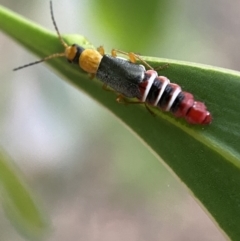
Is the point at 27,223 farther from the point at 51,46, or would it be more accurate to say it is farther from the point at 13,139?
the point at 13,139

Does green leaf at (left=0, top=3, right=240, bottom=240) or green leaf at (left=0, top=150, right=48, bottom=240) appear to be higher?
green leaf at (left=0, top=3, right=240, bottom=240)

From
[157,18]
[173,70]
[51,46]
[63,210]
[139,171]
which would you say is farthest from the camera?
[63,210]

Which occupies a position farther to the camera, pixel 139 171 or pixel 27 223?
pixel 139 171

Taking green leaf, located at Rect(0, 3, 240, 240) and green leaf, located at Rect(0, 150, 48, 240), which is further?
green leaf, located at Rect(0, 150, 48, 240)

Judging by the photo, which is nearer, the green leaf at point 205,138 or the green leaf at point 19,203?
the green leaf at point 205,138

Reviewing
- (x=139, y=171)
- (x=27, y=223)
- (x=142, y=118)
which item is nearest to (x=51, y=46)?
(x=142, y=118)
